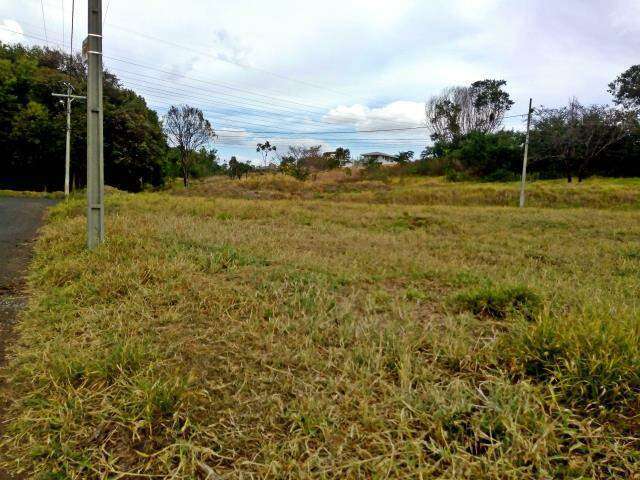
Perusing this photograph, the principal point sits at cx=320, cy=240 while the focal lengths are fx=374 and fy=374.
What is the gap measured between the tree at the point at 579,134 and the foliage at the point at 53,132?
100 ft

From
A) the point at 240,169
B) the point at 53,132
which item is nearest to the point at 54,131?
the point at 53,132

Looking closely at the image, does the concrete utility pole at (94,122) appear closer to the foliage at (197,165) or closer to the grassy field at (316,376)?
the grassy field at (316,376)

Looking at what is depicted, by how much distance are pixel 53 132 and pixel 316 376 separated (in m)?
31.6

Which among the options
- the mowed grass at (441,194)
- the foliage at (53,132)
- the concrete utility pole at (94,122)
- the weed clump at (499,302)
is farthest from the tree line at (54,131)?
the weed clump at (499,302)

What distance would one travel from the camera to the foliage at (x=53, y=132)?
25.9 m

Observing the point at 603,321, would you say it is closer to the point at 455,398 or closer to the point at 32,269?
the point at 455,398

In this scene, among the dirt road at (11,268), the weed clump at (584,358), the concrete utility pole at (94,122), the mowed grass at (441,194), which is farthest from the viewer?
the mowed grass at (441,194)

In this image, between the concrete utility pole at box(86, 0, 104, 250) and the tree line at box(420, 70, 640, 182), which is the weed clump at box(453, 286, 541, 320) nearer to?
the concrete utility pole at box(86, 0, 104, 250)

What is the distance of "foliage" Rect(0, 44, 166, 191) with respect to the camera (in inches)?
1019

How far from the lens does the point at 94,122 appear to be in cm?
464

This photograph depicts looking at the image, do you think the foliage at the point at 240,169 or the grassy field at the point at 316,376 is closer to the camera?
the grassy field at the point at 316,376

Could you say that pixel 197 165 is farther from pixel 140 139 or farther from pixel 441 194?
pixel 441 194

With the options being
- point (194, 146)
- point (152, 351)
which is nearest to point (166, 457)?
point (152, 351)

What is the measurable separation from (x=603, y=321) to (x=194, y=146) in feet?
128
